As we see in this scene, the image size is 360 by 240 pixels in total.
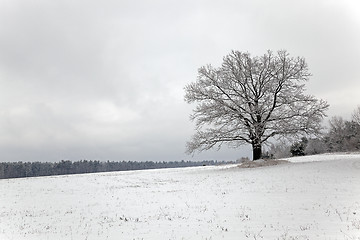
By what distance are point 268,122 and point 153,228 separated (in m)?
24.1

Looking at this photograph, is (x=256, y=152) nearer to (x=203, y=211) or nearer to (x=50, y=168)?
(x=203, y=211)

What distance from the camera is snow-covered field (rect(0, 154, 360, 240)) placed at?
10883 mm

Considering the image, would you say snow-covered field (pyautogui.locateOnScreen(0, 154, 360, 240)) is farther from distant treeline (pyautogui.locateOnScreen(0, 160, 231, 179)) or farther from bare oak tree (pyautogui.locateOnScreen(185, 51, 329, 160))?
distant treeline (pyautogui.locateOnScreen(0, 160, 231, 179))

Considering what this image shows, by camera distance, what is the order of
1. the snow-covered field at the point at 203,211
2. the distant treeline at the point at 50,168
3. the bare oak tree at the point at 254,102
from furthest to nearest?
1. the distant treeline at the point at 50,168
2. the bare oak tree at the point at 254,102
3. the snow-covered field at the point at 203,211

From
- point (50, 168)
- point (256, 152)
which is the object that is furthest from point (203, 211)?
point (50, 168)

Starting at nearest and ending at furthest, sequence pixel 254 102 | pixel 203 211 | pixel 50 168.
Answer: pixel 203 211 → pixel 254 102 → pixel 50 168

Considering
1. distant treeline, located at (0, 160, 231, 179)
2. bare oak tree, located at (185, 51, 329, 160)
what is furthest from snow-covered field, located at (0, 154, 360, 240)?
distant treeline, located at (0, 160, 231, 179)

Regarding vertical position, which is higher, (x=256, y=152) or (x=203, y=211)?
(x=256, y=152)

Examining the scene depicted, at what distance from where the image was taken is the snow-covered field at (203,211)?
35.7 feet

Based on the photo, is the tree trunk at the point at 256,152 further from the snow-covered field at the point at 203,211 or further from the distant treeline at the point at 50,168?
the distant treeline at the point at 50,168

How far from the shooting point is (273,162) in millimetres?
32188

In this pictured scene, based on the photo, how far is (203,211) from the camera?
45.9ft

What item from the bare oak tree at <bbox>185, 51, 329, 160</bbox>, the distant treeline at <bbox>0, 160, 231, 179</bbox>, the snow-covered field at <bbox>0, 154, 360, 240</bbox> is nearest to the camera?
the snow-covered field at <bbox>0, 154, 360, 240</bbox>

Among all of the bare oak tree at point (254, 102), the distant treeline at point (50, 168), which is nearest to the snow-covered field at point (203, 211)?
the bare oak tree at point (254, 102)
